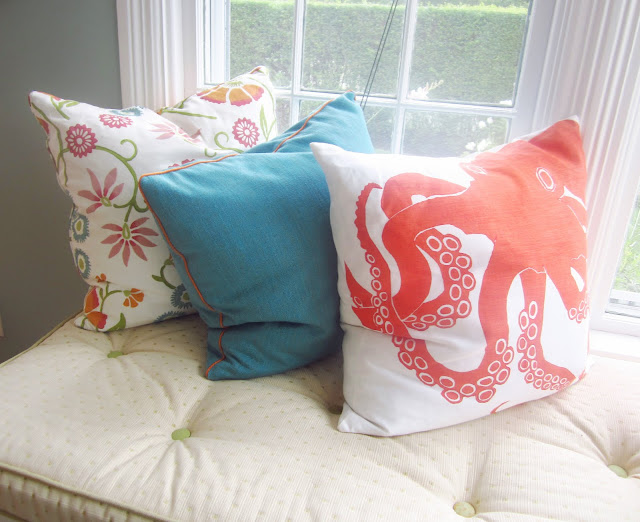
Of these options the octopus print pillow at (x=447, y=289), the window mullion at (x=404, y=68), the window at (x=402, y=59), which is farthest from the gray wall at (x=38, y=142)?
the octopus print pillow at (x=447, y=289)

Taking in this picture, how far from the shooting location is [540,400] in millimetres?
863

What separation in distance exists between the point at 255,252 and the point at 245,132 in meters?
0.39

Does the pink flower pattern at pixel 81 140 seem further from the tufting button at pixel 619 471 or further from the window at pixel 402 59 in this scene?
the tufting button at pixel 619 471

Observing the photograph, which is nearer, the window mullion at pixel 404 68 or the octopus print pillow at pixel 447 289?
the octopus print pillow at pixel 447 289

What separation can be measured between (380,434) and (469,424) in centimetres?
16

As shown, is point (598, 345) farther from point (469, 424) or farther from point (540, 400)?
point (469, 424)

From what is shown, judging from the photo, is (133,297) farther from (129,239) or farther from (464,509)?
(464,509)

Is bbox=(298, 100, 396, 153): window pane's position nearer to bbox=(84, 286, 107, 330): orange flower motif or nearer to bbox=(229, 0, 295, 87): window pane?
bbox=(229, 0, 295, 87): window pane

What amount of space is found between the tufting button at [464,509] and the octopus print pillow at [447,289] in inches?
4.9

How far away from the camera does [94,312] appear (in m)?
1.01

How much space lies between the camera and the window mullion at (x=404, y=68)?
1.17m

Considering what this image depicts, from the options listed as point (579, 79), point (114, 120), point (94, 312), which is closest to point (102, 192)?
point (114, 120)

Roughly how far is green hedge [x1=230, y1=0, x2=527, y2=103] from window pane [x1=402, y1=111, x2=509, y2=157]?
0.17ft

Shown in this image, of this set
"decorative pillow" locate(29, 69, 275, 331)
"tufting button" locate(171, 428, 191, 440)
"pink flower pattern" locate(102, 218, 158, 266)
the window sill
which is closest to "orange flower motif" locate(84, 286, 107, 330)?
"decorative pillow" locate(29, 69, 275, 331)
